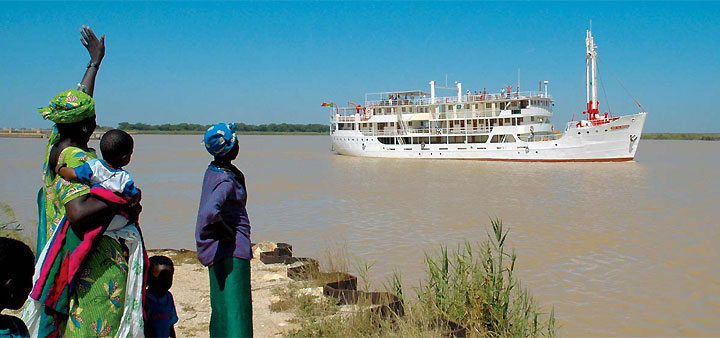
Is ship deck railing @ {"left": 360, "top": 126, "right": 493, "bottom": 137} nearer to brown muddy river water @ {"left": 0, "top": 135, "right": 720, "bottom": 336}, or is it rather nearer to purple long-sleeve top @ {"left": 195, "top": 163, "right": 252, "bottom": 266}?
brown muddy river water @ {"left": 0, "top": 135, "right": 720, "bottom": 336}

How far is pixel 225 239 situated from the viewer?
2.71 meters

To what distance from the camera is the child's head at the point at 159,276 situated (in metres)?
2.83

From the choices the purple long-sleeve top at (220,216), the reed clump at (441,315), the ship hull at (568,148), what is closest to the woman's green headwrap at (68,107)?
the purple long-sleeve top at (220,216)

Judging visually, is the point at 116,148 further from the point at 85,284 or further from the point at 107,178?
the point at 85,284

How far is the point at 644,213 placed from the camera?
485 inches

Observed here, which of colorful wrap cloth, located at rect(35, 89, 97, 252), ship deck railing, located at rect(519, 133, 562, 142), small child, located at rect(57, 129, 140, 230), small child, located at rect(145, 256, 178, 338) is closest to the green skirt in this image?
small child, located at rect(145, 256, 178, 338)

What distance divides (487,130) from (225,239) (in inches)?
1248

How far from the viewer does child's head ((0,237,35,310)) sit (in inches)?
64.6

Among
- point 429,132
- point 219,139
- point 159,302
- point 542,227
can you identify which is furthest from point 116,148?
point 429,132

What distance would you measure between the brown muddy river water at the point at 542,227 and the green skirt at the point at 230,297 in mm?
3292

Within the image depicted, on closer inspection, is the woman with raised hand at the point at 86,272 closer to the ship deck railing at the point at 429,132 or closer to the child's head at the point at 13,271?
the child's head at the point at 13,271

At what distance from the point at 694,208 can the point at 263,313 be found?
12.5 m

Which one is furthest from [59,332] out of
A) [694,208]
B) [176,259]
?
[694,208]

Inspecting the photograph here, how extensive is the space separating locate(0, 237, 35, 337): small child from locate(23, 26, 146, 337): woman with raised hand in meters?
0.48
